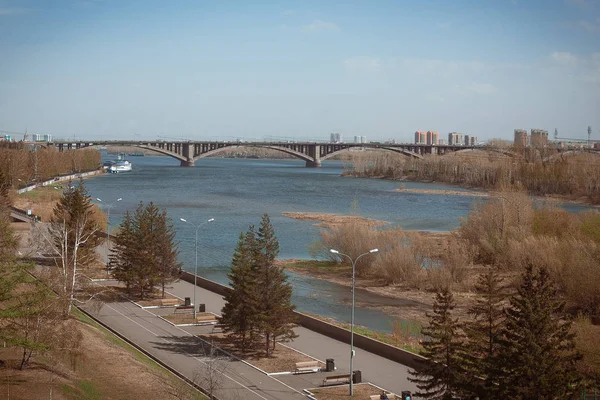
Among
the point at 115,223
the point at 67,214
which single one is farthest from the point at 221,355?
the point at 115,223

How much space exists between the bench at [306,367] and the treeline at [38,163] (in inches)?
1795

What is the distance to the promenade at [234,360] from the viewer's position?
20.9 meters

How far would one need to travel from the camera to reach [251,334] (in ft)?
81.1

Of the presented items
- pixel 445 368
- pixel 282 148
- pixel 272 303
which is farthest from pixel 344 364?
pixel 282 148

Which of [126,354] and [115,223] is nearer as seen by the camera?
[126,354]

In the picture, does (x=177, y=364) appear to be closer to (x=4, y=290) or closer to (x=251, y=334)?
(x=251, y=334)

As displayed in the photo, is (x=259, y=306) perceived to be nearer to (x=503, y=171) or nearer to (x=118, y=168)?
(x=503, y=171)

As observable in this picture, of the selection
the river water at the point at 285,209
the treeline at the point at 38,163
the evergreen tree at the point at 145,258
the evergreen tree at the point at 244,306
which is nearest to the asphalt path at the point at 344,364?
the evergreen tree at the point at 244,306

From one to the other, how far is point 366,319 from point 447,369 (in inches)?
519

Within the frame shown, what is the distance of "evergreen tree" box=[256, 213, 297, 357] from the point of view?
2434 centimetres

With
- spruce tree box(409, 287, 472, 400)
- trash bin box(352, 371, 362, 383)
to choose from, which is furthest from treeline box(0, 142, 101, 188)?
spruce tree box(409, 287, 472, 400)

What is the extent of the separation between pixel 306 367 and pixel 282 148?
119 meters

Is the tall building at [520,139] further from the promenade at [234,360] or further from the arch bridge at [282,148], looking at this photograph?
the promenade at [234,360]

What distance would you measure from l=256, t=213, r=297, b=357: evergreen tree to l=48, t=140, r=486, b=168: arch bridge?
353ft
